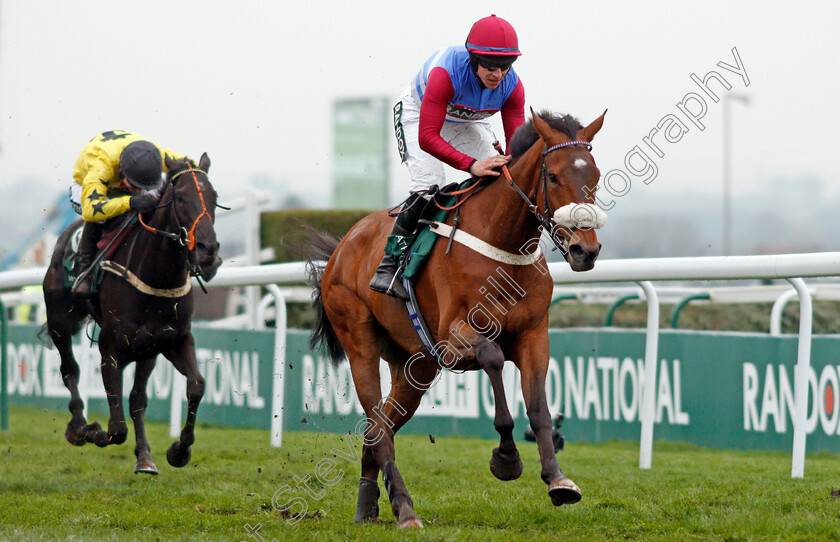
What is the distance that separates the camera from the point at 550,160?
399 cm

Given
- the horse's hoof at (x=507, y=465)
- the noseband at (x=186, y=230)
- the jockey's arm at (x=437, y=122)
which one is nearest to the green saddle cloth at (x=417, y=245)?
the jockey's arm at (x=437, y=122)

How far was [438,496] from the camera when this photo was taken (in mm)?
5215

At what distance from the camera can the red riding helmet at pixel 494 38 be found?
4.32 meters

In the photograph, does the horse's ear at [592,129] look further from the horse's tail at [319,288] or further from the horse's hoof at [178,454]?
the horse's hoof at [178,454]

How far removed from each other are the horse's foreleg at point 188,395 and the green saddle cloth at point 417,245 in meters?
1.97

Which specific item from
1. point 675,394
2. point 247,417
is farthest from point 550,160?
point 247,417

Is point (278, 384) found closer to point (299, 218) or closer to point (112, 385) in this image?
point (112, 385)

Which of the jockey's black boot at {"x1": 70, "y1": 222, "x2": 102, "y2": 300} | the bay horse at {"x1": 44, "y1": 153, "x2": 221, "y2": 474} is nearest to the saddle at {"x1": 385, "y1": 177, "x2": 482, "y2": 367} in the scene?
the bay horse at {"x1": 44, "y1": 153, "x2": 221, "y2": 474}

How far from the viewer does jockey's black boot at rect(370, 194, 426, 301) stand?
4695mm

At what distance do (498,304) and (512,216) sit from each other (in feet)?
1.26

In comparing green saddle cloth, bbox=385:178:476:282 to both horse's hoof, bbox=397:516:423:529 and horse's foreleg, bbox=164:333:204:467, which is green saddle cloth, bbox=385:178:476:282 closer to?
horse's hoof, bbox=397:516:423:529

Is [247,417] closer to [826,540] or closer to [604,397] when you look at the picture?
[604,397]

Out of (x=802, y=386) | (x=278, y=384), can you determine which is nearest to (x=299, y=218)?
(x=278, y=384)

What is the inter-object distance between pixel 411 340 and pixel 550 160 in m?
1.28
